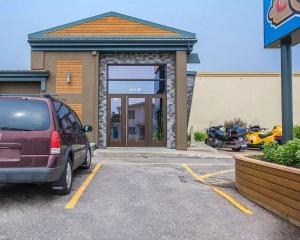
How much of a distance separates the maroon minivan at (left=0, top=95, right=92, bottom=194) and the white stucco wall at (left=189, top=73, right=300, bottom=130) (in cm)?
1892

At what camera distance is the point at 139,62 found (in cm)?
1706

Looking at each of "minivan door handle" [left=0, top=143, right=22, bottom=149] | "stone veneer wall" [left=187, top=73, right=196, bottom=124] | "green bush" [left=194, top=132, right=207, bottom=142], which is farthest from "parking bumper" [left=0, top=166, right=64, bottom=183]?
"stone veneer wall" [left=187, top=73, right=196, bottom=124]

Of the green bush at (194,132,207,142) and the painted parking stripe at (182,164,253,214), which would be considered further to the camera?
the green bush at (194,132,207,142)

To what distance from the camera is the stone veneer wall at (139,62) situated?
16938mm

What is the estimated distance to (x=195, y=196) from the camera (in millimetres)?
7020

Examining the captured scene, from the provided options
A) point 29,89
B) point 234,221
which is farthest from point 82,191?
point 29,89

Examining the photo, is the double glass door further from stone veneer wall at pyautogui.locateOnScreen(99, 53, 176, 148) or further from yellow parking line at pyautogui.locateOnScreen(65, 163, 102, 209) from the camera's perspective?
yellow parking line at pyautogui.locateOnScreen(65, 163, 102, 209)

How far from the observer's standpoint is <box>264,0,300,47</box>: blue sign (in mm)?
7422

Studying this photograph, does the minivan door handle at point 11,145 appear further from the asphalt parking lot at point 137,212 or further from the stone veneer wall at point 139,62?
the stone veneer wall at point 139,62

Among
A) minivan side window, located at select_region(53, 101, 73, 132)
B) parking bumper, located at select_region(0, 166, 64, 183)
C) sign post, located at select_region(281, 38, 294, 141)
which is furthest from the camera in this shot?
sign post, located at select_region(281, 38, 294, 141)

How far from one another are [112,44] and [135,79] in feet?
6.25

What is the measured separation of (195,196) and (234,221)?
1.70m

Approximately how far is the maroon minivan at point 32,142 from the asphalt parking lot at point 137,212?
51cm

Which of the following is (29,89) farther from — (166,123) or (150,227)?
(150,227)
